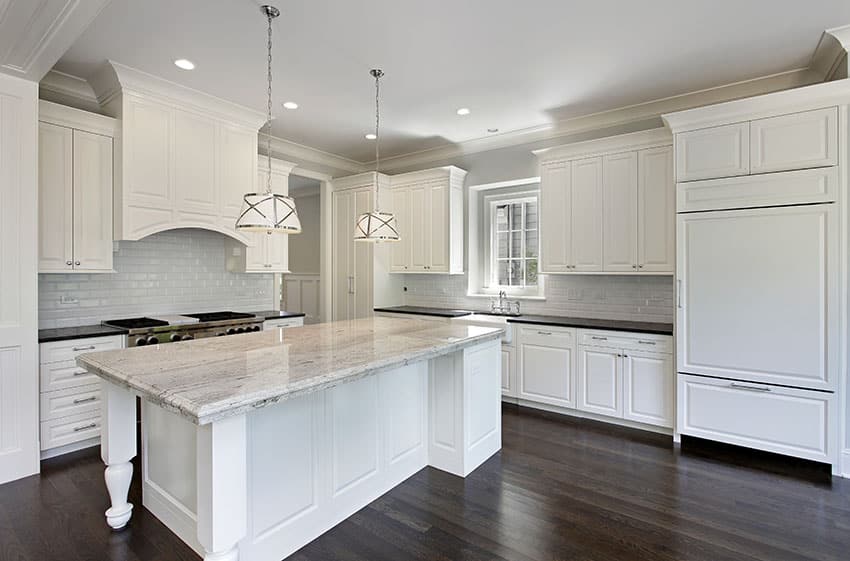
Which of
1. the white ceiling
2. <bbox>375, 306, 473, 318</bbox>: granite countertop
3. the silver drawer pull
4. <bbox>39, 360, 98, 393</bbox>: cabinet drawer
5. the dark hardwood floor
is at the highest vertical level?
the white ceiling

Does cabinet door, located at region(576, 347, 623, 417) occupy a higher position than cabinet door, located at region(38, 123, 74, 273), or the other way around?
cabinet door, located at region(38, 123, 74, 273)

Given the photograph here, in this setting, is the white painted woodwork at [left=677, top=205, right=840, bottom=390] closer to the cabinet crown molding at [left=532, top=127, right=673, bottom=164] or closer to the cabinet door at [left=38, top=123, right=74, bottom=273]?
the cabinet crown molding at [left=532, top=127, right=673, bottom=164]

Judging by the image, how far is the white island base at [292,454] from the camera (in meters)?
1.51

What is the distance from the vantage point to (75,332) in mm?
3209

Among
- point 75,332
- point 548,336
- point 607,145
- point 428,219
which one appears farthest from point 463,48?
point 75,332

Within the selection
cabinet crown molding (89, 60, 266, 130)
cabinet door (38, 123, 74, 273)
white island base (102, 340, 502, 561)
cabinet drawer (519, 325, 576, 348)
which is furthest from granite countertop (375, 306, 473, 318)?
cabinet door (38, 123, 74, 273)

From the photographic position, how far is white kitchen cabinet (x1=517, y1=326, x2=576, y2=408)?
4.02 m

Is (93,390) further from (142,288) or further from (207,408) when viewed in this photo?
(207,408)

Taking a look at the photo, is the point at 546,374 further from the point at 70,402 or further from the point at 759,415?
the point at 70,402

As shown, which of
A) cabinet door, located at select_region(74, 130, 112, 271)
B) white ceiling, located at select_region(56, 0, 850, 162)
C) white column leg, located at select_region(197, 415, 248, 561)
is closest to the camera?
white column leg, located at select_region(197, 415, 248, 561)

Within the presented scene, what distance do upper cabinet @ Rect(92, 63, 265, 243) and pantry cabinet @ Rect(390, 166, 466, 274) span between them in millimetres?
1866

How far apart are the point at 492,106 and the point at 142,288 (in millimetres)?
3672

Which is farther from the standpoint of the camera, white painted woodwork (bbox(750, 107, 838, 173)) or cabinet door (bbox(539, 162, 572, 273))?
cabinet door (bbox(539, 162, 572, 273))

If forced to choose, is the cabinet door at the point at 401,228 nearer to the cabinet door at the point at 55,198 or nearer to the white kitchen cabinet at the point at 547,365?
the white kitchen cabinet at the point at 547,365
